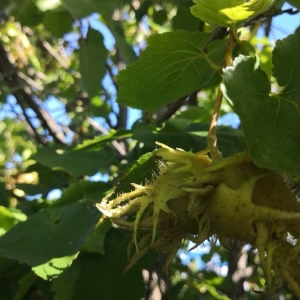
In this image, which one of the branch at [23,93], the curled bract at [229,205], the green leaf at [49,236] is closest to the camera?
the curled bract at [229,205]

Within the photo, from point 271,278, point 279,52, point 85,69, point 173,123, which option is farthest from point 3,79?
point 271,278

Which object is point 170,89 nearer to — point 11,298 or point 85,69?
point 11,298

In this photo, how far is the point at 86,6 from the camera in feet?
5.03

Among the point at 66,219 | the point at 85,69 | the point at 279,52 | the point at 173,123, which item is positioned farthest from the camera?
the point at 85,69

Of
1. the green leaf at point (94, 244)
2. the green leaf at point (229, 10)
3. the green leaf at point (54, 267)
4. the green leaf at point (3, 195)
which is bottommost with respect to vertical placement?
the green leaf at point (3, 195)

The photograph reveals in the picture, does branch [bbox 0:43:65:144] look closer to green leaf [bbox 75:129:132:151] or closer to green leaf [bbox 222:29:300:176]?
green leaf [bbox 75:129:132:151]

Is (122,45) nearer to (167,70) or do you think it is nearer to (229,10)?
(167,70)

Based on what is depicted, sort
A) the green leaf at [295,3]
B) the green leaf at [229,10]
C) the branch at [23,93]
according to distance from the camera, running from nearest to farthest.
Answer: the green leaf at [229,10] → the green leaf at [295,3] → the branch at [23,93]

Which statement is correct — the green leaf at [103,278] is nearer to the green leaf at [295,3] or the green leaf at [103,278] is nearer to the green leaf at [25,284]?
the green leaf at [25,284]

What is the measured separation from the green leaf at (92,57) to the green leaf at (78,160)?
1.29ft

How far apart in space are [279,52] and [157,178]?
0.91 feet

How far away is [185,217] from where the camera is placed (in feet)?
2.39

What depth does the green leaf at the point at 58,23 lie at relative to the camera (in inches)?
74.9

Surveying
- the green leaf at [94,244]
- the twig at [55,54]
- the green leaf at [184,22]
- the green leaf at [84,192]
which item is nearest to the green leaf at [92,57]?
the green leaf at [184,22]
